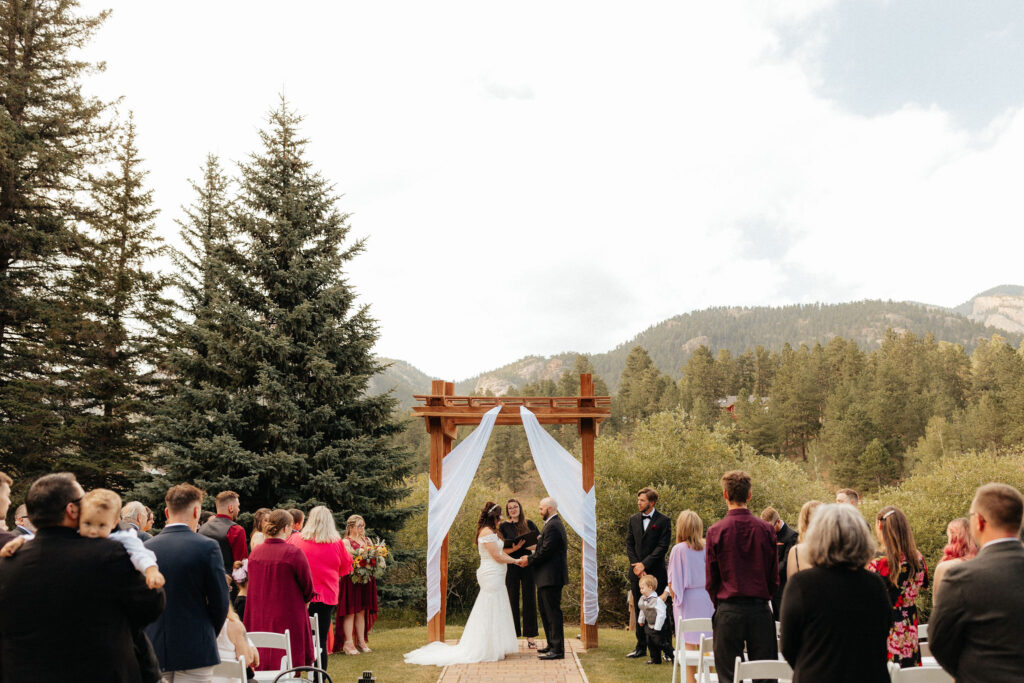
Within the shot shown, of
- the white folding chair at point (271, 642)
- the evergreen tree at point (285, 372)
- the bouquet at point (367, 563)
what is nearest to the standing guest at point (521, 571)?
the bouquet at point (367, 563)

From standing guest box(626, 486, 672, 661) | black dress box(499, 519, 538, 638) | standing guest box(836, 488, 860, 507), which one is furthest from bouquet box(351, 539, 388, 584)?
standing guest box(836, 488, 860, 507)

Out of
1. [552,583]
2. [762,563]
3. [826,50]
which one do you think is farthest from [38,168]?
[826,50]

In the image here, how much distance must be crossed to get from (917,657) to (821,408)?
6182 cm

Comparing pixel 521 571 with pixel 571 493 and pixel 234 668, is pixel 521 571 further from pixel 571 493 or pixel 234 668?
pixel 234 668

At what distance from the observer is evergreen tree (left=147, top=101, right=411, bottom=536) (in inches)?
578

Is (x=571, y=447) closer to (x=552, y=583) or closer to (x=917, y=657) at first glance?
(x=552, y=583)

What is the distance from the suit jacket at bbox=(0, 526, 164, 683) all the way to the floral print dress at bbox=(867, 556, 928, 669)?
425cm

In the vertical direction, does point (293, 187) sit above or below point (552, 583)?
above

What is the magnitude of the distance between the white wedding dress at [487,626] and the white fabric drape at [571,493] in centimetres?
130

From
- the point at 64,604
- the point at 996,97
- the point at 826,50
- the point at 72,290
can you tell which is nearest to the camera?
the point at 64,604

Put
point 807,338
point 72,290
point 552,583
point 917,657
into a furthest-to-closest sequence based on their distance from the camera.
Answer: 1. point 807,338
2. point 72,290
3. point 552,583
4. point 917,657

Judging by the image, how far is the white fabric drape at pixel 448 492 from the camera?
33.0 ft

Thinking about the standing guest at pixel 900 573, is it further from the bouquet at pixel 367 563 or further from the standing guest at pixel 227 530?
the bouquet at pixel 367 563

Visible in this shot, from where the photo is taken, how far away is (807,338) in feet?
542
